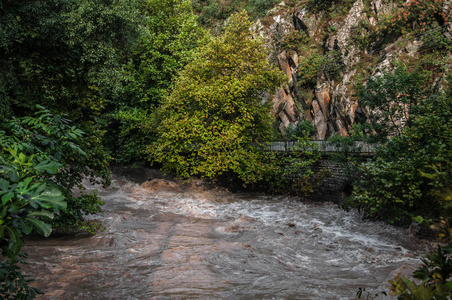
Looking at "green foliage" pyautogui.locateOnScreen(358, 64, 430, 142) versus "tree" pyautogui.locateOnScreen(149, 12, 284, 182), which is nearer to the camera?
"green foliage" pyautogui.locateOnScreen(358, 64, 430, 142)

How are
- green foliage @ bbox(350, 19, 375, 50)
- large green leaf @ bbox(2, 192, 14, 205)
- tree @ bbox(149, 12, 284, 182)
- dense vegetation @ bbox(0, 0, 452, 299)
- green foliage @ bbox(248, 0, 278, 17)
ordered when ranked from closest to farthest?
large green leaf @ bbox(2, 192, 14, 205), dense vegetation @ bbox(0, 0, 452, 299), tree @ bbox(149, 12, 284, 182), green foliage @ bbox(350, 19, 375, 50), green foliage @ bbox(248, 0, 278, 17)

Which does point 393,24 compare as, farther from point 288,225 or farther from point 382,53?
point 288,225

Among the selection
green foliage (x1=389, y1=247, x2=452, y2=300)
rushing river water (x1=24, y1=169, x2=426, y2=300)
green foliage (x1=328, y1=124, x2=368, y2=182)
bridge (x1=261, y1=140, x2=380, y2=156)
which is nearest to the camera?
green foliage (x1=389, y1=247, x2=452, y2=300)

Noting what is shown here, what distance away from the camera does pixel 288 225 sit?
44.7ft

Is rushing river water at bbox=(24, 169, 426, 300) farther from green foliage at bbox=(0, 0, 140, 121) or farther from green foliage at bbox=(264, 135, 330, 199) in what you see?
green foliage at bbox=(0, 0, 140, 121)

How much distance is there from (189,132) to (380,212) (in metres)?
10.2

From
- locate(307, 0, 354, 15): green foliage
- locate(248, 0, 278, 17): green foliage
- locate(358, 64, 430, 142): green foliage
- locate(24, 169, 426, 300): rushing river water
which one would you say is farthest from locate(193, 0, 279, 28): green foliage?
locate(24, 169, 426, 300): rushing river water

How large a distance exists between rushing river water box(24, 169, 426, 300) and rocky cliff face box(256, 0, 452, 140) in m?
9.38

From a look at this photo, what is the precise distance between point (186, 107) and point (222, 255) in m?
11.8

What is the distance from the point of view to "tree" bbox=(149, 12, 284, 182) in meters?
17.8

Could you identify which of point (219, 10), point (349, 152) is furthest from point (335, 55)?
point (219, 10)

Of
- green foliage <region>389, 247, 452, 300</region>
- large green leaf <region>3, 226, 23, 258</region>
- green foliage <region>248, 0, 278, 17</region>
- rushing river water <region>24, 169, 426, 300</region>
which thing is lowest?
rushing river water <region>24, 169, 426, 300</region>

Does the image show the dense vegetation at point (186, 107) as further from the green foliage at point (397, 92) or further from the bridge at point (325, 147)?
the bridge at point (325, 147)

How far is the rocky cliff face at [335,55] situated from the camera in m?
22.0
